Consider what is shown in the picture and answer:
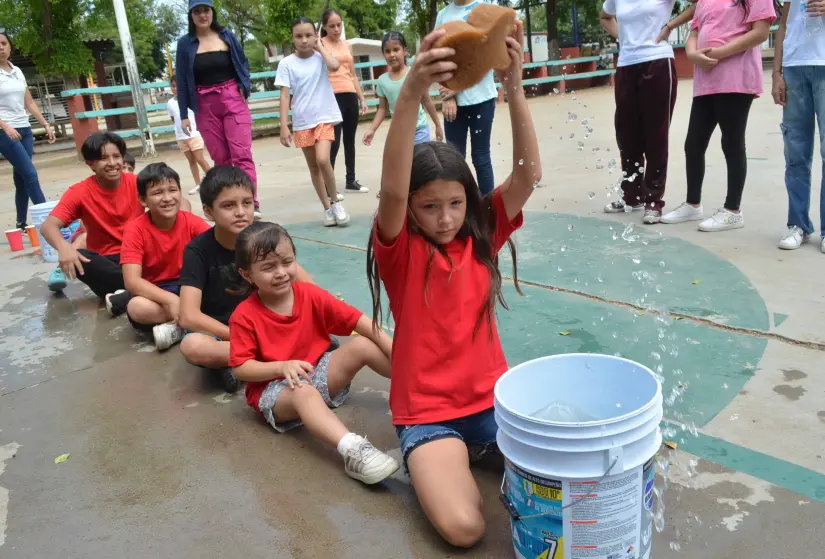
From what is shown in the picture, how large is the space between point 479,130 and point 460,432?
352cm

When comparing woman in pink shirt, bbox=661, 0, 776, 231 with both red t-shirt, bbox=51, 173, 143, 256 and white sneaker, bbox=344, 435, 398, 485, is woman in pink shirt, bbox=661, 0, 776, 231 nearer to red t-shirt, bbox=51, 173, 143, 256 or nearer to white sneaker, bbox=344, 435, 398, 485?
white sneaker, bbox=344, 435, 398, 485

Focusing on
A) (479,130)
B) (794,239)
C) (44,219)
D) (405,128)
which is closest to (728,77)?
(794,239)

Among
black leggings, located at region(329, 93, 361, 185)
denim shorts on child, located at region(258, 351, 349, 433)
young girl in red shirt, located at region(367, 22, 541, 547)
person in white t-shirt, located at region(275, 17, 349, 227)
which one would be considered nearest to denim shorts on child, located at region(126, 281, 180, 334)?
denim shorts on child, located at region(258, 351, 349, 433)

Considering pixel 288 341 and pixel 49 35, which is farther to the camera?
pixel 49 35

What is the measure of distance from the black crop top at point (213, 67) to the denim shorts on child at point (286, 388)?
3743mm

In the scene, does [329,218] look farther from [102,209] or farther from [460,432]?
[460,432]

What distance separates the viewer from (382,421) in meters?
2.84

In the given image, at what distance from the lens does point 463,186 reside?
2229mm

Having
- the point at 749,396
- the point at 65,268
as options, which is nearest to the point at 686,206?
the point at 749,396

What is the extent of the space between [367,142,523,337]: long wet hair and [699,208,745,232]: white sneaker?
295 centimetres

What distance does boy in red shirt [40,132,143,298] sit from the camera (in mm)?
4426

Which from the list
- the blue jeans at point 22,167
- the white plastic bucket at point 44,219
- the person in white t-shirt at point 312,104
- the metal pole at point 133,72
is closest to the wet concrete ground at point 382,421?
the white plastic bucket at point 44,219

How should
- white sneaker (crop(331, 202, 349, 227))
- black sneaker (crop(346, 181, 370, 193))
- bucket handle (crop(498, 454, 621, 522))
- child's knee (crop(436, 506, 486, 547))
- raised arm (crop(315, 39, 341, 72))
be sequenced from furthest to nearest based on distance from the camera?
black sneaker (crop(346, 181, 370, 193)) < raised arm (crop(315, 39, 341, 72)) < white sneaker (crop(331, 202, 349, 227)) < child's knee (crop(436, 506, 486, 547)) < bucket handle (crop(498, 454, 621, 522))

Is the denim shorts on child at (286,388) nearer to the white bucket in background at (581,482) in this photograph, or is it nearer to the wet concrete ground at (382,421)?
the wet concrete ground at (382,421)
